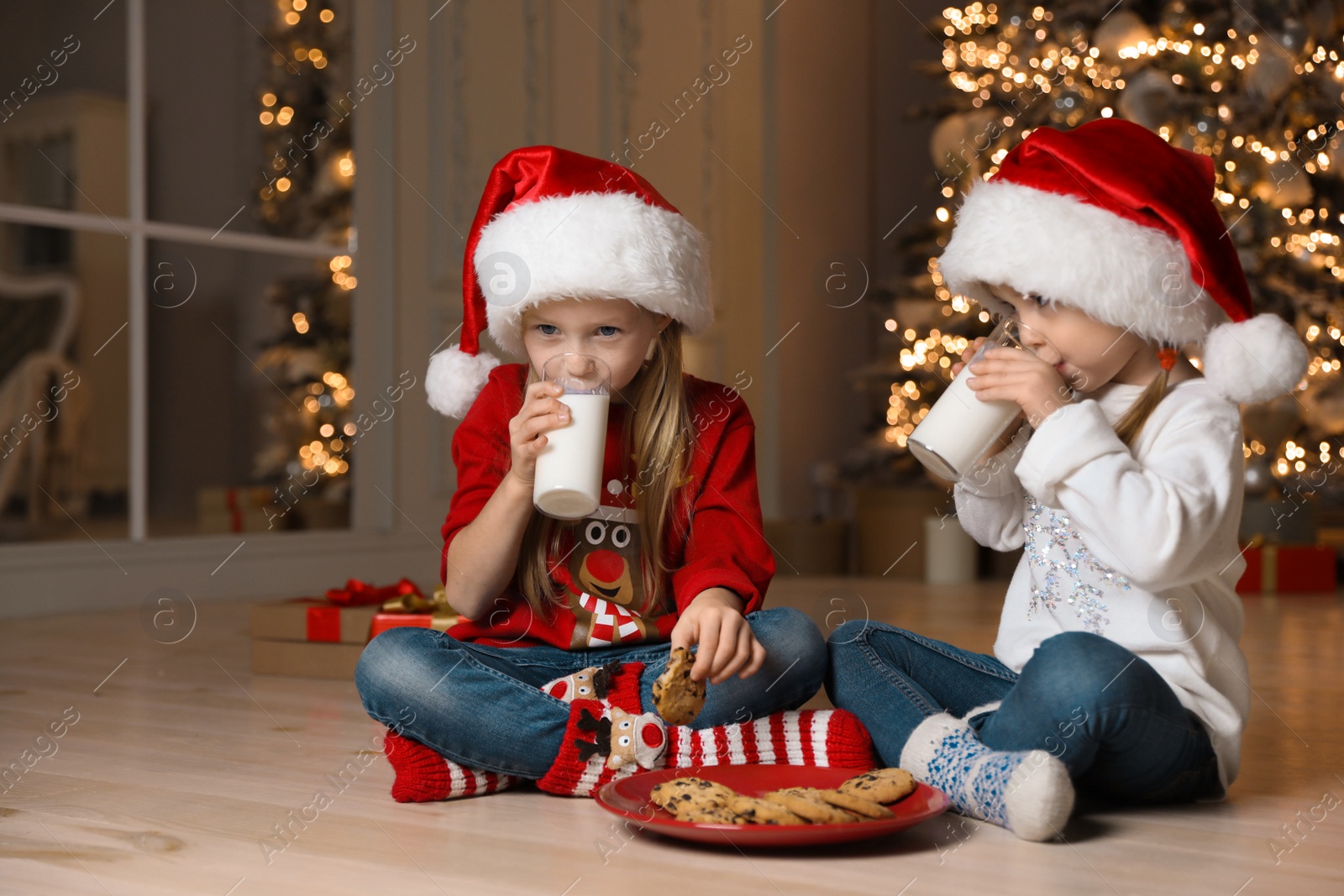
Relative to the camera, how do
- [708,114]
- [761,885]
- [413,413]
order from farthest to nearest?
[708,114], [413,413], [761,885]

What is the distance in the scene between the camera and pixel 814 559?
368 cm

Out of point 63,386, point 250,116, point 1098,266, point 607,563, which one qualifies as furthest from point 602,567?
point 250,116

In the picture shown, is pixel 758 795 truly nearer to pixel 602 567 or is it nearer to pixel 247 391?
pixel 602 567

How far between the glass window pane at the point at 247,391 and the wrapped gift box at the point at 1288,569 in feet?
7.44

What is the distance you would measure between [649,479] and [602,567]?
0.32ft

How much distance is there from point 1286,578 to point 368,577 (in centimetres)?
228

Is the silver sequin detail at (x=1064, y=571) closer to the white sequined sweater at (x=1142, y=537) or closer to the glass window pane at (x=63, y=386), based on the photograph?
the white sequined sweater at (x=1142, y=537)

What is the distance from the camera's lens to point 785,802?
3.04ft

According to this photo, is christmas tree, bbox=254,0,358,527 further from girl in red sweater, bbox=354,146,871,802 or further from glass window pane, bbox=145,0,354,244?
girl in red sweater, bbox=354,146,871,802

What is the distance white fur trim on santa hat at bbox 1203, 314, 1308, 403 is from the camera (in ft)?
3.41

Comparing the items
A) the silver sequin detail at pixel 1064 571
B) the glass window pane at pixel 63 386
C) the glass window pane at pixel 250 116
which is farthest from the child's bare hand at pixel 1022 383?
the glass window pane at pixel 250 116

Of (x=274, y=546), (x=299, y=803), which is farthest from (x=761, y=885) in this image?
(x=274, y=546)

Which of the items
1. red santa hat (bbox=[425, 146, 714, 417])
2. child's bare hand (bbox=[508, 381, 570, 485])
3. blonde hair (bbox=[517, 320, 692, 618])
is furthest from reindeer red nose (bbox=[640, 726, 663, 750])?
red santa hat (bbox=[425, 146, 714, 417])

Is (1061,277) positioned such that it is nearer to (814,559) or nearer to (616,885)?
(616,885)
